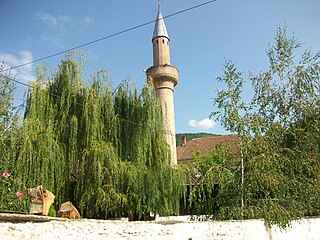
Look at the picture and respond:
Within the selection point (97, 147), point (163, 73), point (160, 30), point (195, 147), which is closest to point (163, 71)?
point (163, 73)

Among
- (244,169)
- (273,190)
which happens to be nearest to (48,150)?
(244,169)

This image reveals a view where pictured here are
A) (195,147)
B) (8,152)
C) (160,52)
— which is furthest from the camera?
(195,147)

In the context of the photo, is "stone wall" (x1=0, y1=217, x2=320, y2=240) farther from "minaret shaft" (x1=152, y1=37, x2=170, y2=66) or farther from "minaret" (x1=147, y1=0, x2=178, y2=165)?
"minaret shaft" (x1=152, y1=37, x2=170, y2=66)

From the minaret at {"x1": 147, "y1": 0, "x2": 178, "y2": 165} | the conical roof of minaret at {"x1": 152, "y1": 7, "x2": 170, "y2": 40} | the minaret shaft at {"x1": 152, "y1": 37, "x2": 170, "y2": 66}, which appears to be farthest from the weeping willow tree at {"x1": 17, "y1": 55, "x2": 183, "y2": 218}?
the conical roof of minaret at {"x1": 152, "y1": 7, "x2": 170, "y2": 40}

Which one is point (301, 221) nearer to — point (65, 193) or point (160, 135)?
point (160, 135)

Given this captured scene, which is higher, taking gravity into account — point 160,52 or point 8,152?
point 160,52

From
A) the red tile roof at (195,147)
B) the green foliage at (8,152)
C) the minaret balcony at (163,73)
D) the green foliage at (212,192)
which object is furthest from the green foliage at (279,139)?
the red tile roof at (195,147)

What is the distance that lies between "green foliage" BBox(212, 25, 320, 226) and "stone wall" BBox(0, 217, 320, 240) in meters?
0.65

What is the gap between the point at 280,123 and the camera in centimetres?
1181

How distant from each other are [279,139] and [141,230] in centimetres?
727

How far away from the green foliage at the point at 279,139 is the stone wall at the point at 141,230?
2.13ft

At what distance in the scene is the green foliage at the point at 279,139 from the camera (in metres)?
9.32

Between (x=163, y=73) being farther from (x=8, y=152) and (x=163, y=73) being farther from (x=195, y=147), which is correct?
(x=8, y=152)

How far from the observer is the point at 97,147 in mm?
10188
